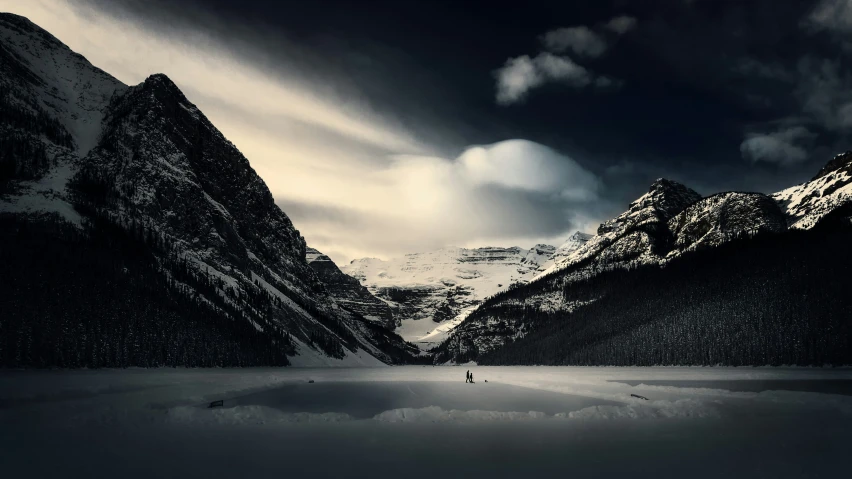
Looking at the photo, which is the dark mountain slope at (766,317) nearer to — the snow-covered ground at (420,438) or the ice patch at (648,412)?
the snow-covered ground at (420,438)

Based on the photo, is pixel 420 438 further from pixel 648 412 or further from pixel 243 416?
pixel 648 412

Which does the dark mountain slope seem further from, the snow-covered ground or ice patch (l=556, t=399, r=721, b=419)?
ice patch (l=556, t=399, r=721, b=419)

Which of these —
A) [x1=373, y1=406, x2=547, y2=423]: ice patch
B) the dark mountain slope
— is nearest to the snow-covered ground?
[x1=373, y1=406, x2=547, y2=423]: ice patch

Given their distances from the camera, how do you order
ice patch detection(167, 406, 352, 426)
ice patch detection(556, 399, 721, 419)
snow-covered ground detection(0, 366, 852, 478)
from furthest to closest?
ice patch detection(556, 399, 721, 419) < ice patch detection(167, 406, 352, 426) < snow-covered ground detection(0, 366, 852, 478)

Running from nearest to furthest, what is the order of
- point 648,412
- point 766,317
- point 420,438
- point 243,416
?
point 420,438, point 243,416, point 648,412, point 766,317

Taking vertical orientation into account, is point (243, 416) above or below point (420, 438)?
below

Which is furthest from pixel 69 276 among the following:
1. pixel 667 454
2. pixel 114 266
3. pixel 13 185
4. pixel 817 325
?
pixel 817 325

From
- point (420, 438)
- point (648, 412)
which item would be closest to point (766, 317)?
point (648, 412)

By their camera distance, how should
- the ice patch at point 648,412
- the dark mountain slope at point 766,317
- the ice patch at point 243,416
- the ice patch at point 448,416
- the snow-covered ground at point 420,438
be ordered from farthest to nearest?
the dark mountain slope at point 766,317, the ice patch at point 648,412, the ice patch at point 448,416, the ice patch at point 243,416, the snow-covered ground at point 420,438

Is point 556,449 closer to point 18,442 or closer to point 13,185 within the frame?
point 18,442

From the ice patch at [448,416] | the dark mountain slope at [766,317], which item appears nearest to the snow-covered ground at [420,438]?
the ice patch at [448,416]

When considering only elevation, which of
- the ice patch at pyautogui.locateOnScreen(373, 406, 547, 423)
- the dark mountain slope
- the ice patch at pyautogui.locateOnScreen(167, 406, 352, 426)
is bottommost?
the ice patch at pyautogui.locateOnScreen(167, 406, 352, 426)
